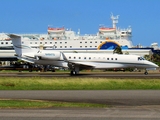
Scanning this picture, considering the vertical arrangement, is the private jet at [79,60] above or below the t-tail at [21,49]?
below

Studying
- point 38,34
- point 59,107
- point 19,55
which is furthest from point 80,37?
point 59,107

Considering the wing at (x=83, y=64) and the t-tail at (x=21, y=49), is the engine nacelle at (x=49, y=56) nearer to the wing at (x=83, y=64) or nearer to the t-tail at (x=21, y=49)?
the t-tail at (x=21, y=49)

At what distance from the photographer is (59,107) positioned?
14297mm

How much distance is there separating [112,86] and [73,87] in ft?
8.95

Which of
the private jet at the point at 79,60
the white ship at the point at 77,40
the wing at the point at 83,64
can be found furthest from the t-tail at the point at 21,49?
the white ship at the point at 77,40

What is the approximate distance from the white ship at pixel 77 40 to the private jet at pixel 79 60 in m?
68.3

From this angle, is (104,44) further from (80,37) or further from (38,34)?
(38,34)

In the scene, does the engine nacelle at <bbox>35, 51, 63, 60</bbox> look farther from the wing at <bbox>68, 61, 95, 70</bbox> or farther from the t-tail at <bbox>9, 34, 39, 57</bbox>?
the wing at <bbox>68, 61, 95, 70</bbox>

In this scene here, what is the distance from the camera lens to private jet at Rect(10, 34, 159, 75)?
43.5m

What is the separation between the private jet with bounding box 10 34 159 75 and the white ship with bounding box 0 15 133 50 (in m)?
68.3

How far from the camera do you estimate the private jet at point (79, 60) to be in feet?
143

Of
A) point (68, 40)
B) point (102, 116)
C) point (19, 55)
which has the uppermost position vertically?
point (68, 40)

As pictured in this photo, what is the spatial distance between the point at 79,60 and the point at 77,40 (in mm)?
76567

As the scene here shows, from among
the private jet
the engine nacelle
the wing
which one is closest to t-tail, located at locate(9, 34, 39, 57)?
the private jet
